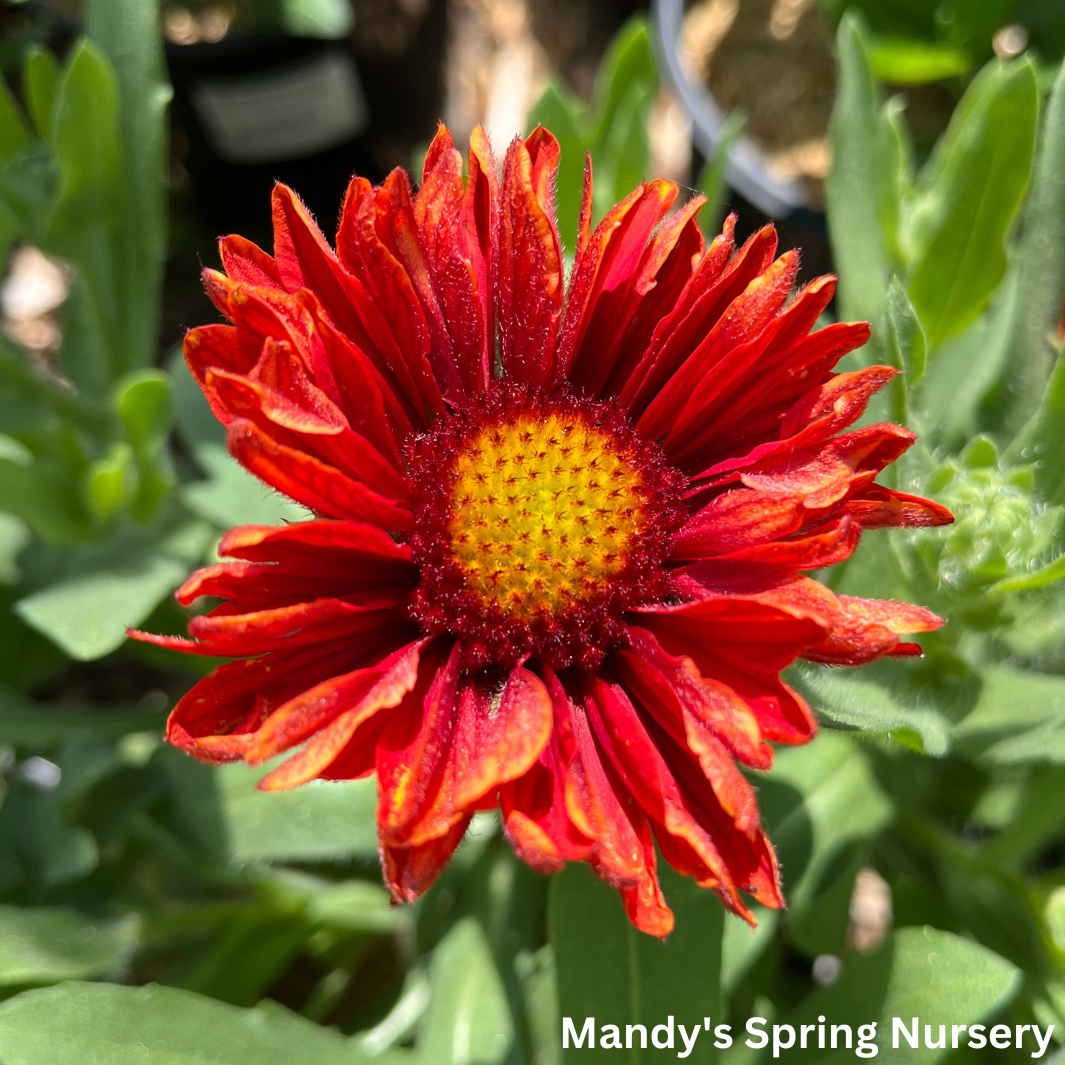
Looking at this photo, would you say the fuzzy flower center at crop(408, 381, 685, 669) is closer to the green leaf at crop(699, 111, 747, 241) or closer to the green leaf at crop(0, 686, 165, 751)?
the green leaf at crop(699, 111, 747, 241)

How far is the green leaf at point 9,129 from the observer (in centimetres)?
111

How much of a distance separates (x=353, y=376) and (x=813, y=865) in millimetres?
642

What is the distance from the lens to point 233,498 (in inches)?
44.5

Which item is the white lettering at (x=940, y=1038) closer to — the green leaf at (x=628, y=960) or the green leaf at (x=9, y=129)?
the green leaf at (x=628, y=960)

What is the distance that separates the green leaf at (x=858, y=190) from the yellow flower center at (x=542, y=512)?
1.21 feet

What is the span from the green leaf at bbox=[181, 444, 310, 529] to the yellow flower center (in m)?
0.34

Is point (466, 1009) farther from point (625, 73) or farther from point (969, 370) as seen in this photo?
point (625, 73)

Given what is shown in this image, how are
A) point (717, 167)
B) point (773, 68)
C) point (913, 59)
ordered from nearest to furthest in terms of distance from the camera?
point (717, 167) → point (913, 59) → point (773, 68)

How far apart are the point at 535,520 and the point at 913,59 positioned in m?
1.15

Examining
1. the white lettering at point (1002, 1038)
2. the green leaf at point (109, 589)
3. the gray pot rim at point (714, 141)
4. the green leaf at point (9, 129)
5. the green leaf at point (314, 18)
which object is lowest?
the white lettering at point (1002, 1038)

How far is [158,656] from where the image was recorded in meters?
1.19

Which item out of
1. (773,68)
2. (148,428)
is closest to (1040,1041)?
(148,428)

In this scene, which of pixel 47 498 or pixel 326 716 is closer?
pixel 326 716

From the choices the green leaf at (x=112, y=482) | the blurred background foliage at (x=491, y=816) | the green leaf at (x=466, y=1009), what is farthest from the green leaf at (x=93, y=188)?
the green leaf at (x=466, y=1009)
